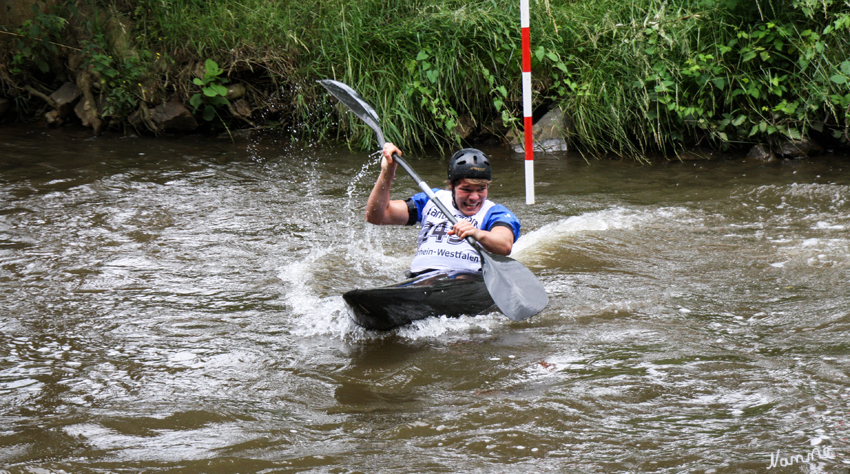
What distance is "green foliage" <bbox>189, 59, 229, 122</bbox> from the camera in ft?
26.3

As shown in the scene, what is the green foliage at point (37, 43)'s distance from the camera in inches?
330

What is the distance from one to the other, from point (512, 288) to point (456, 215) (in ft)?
1.98

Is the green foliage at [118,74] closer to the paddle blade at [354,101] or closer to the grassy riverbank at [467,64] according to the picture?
the grassy riverbank at [467,64]

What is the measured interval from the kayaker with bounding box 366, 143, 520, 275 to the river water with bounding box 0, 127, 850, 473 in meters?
0.36

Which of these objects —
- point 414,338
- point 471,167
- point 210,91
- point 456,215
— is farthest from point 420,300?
point 210,91

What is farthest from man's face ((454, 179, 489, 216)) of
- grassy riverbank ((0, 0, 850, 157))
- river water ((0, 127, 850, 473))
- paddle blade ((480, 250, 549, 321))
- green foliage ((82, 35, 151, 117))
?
green foliage ((82, 35, 151, 117))

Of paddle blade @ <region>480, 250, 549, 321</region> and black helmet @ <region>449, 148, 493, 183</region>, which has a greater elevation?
black helmet @ <region>449, 148, 493, 183</region>

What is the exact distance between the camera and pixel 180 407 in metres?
2.73

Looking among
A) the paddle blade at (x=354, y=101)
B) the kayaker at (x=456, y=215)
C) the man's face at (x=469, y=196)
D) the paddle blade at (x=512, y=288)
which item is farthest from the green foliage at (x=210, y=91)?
the paddle blade at (x=512, y=288)

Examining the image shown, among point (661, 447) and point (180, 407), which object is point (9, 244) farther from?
point (661, 447)

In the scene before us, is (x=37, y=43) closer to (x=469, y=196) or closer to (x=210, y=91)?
(x=210, y=91)

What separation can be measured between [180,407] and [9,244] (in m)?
2.91

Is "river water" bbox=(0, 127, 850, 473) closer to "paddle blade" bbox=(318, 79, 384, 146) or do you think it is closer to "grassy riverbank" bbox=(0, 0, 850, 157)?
"grassy riverbank" bbox=(0, 0, 850, 157)

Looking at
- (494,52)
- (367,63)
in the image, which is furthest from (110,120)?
(494,52)
